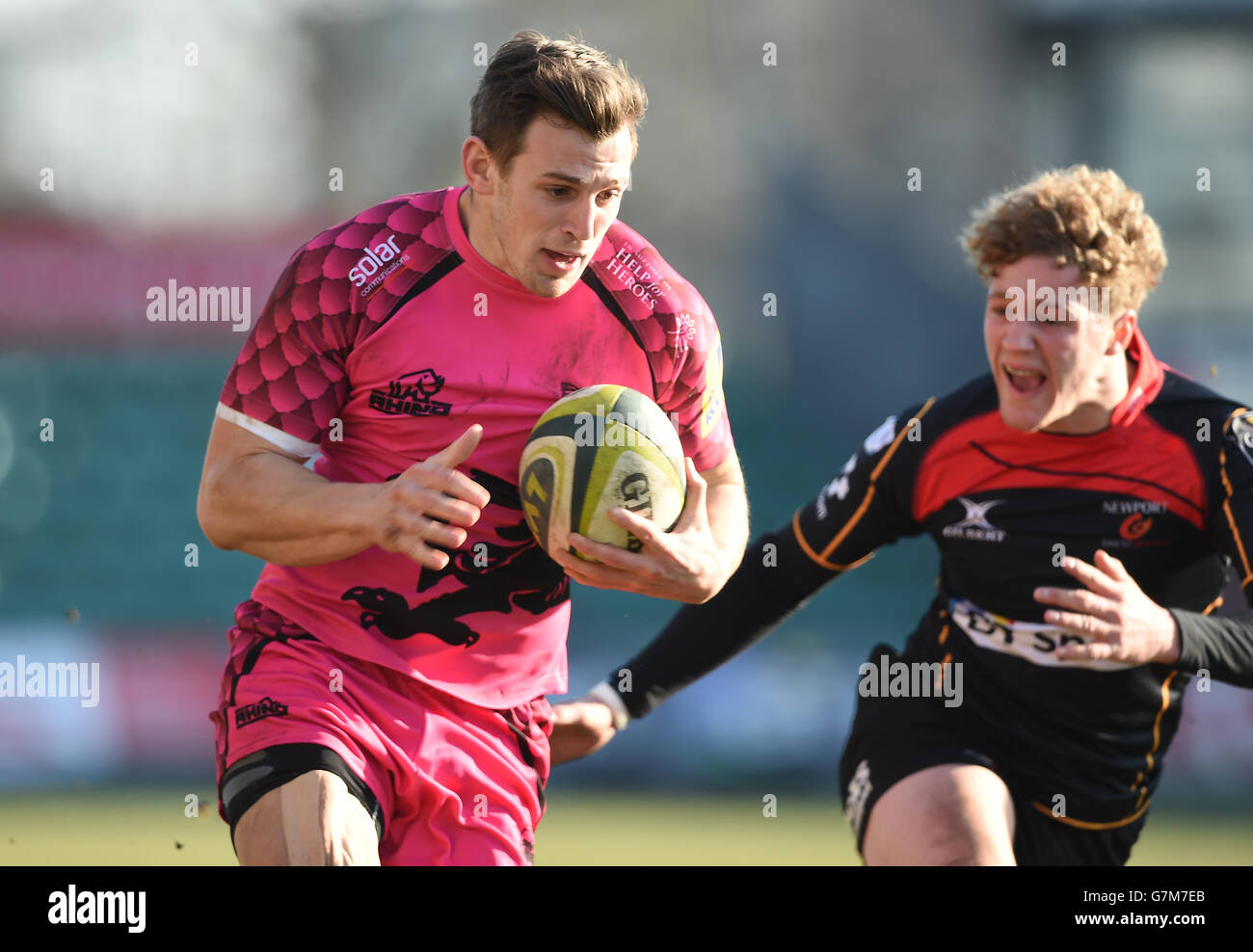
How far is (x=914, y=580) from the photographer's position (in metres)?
11.8

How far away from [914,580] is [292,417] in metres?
8.78

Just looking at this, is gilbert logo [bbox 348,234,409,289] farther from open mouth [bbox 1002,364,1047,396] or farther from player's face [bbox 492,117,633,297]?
open mouth [bbox 1002,364,1047,396]

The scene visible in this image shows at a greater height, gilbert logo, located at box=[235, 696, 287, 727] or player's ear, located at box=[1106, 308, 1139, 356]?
player's ear, located at box=[1106, 308, 1139, 356]

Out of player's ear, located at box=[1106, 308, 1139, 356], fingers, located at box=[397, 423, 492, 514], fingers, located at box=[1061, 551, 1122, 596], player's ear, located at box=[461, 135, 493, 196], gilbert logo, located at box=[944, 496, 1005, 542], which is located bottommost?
fingers, located at box=[1061, 551, 1122, 596]

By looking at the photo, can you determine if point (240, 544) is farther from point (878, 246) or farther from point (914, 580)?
point (878, 246)

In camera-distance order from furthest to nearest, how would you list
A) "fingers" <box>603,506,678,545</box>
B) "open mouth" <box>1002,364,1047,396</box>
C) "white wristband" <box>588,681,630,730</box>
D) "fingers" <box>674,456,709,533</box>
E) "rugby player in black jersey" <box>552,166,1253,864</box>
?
"white wristband" <box>588,681,630,730</box> → "open mouth" <box>1002,364,1047,396</box> → "rugby player in black jersey" <box>552,166,1253,864</box> → "fingers" <box>674,456,709,533</box> → "fingers" <box>603,506,678,545</box>

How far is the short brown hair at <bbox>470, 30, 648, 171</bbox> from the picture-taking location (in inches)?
147

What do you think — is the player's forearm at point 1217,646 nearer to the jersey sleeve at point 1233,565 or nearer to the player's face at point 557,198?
the jersey sleeve at point 1233,565

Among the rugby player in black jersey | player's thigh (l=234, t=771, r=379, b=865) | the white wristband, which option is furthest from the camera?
the white wristband

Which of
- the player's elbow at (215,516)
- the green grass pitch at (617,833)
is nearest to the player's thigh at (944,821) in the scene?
the player's elbow at (215,516)

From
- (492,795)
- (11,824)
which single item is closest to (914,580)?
(11,824)

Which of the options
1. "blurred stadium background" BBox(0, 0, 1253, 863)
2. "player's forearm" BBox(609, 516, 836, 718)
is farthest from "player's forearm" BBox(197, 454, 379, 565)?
"blurred stadium background" BBox(0, 0, 1253, 863)

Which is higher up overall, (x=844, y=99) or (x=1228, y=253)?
(x=844, y=99)

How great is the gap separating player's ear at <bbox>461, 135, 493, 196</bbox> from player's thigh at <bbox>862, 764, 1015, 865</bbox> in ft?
6.88
